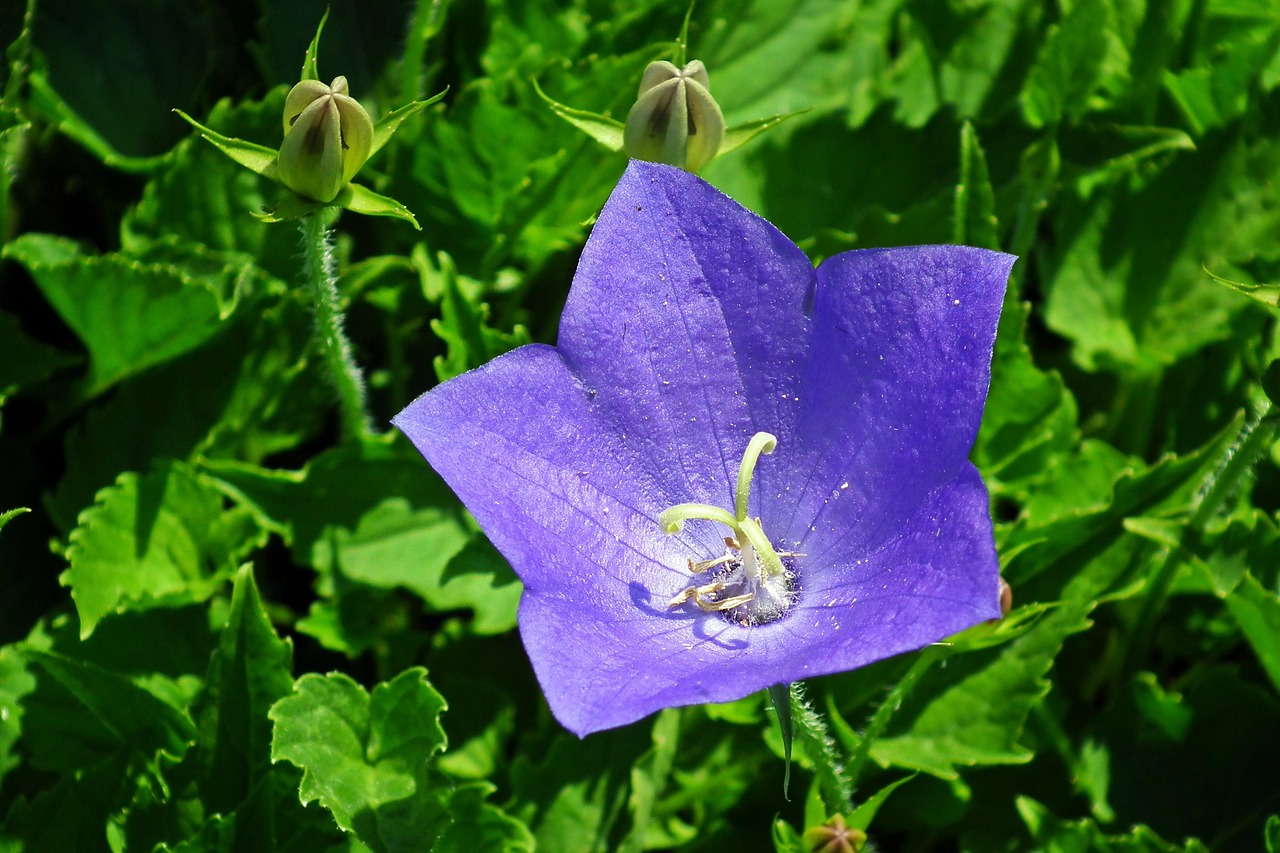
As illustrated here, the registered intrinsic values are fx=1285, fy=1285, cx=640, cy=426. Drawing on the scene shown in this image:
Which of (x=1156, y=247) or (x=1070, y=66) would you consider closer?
(x=1070, y=66)

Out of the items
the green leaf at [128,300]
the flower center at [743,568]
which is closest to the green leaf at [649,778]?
the flower center at [743,568]

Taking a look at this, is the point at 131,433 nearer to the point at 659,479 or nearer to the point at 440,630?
the point at 440,630

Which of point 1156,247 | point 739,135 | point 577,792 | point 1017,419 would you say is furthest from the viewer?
point 1156,247

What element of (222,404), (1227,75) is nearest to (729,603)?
(222,404)

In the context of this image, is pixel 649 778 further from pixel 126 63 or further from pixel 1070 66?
pixel 126 63

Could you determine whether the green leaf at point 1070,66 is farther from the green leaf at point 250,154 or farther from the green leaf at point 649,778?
the green leaf at point 250,154

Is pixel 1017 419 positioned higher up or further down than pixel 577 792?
higher up
